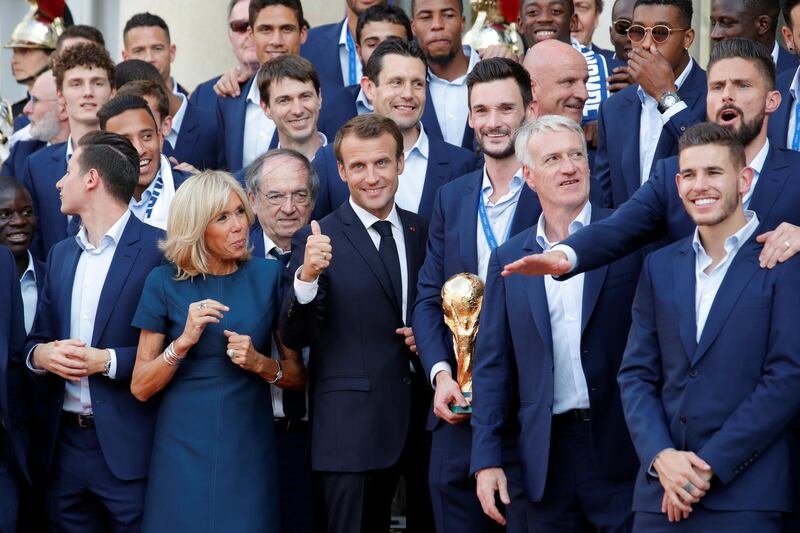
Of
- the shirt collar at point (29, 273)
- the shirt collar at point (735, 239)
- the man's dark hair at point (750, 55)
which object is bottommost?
the shirt collar at point (29, 273)

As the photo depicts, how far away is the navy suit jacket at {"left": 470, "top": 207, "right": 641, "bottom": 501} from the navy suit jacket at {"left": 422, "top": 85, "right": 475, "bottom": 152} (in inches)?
75.3

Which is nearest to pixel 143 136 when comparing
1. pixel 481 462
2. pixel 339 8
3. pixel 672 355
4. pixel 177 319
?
pixel 177 319

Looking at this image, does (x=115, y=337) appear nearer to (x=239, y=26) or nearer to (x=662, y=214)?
(x=662, y=214)

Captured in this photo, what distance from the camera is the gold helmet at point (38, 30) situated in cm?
1018

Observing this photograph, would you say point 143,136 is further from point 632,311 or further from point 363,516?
point 632,311

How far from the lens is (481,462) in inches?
221

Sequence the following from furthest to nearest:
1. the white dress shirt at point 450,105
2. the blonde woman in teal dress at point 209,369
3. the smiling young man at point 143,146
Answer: the white dress shirt at point 450,105, the smiling young man at point 143,146, the blonde woman in teal dress at point 209,369

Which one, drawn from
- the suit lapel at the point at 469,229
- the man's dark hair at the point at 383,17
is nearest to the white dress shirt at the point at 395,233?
the suit lapel at the point at 469,229

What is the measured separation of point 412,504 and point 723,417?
188 centimetres

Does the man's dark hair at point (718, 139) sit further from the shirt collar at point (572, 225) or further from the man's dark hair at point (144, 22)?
the man's dark hair at point (144, 22)

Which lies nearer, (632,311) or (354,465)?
(632,311)

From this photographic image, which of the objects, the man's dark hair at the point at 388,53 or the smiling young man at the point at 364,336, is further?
the man's dark hair at the point at 388,53

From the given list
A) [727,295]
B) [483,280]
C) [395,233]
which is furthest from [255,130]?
[727,295]

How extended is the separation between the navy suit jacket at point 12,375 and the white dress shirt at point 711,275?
2.93 meters
